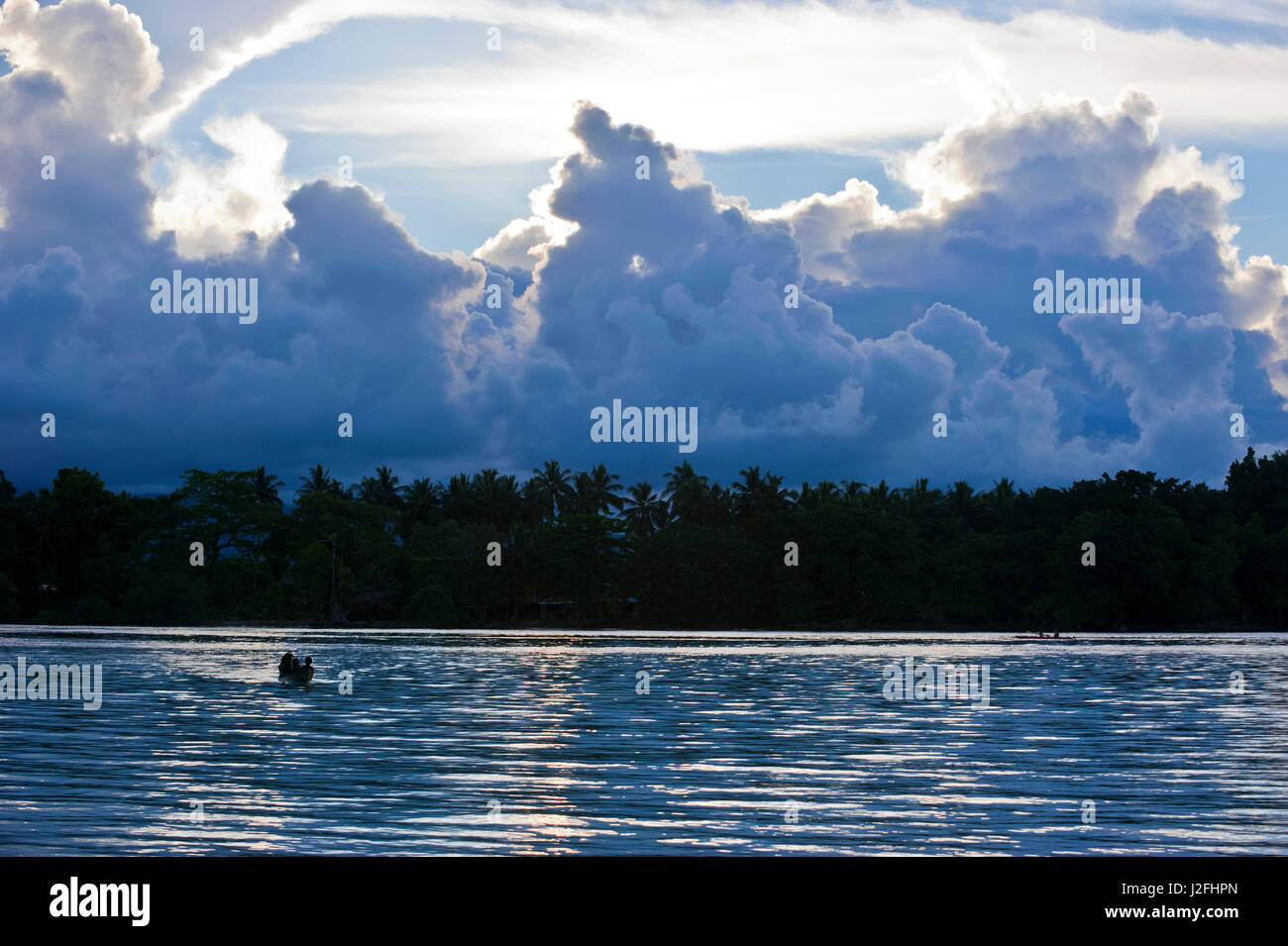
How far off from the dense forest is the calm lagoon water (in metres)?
83.3

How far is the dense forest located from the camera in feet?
447

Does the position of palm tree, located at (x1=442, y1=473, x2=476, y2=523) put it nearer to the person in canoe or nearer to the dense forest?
the dense forest

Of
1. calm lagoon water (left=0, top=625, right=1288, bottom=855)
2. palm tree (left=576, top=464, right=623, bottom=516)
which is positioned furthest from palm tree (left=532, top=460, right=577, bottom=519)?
calm lagoon water (left=0, top=625, right=1288, bottom=855)

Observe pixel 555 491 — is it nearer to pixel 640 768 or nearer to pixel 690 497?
pixel 690 497

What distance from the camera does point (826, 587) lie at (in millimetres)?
143125

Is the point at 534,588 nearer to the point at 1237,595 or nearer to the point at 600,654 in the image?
the point at 600,654

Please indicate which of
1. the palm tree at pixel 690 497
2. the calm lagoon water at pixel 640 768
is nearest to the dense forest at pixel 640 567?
the palm tree at pixel 690 497

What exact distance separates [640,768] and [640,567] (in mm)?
114673

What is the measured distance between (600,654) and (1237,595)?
286 feet

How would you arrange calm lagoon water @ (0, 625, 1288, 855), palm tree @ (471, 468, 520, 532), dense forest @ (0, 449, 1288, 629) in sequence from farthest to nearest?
palm tree @ (471, 468, 520, 532) → dense forest @ (0, 449, 1288, 629) → calm lagoon water @ (0, 625, 1288, 855)

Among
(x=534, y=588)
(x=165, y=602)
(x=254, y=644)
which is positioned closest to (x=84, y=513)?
(x=165, y=602)

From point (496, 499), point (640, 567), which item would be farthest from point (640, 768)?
point (496, 499)

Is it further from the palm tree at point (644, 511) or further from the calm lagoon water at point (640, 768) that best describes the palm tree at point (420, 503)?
the calm lagoon water at point (640, 768)

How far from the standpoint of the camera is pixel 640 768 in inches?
1010
